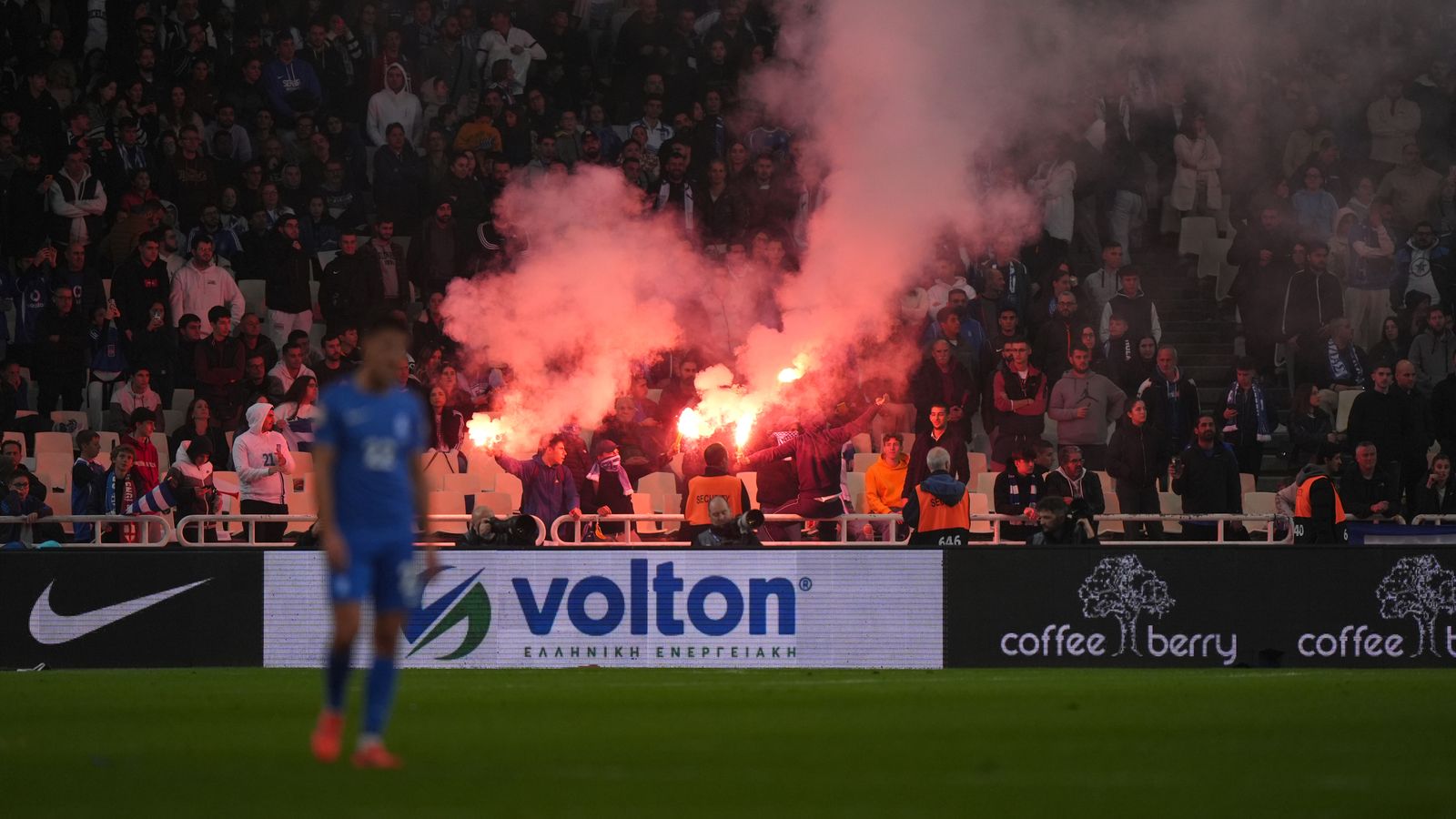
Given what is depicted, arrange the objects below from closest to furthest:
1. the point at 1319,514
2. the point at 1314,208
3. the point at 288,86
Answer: the point at 1319,514 < the point at 288,86 < the point at 1314,208

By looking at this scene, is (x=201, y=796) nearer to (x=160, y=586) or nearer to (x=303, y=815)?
(x=303, y=815)

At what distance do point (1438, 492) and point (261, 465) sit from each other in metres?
11.4

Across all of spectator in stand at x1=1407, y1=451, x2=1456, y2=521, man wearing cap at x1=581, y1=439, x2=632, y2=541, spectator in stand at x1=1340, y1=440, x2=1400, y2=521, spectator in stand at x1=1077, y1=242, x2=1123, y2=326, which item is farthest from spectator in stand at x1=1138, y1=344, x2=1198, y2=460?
man wearing cap at x1=581, y1=439, x2=632, y2=541

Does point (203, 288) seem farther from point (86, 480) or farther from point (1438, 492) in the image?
point (1438, 492)

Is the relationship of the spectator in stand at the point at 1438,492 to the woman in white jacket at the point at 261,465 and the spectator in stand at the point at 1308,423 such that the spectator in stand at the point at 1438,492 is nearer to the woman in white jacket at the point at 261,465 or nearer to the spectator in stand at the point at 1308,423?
the spectator in stand at the point at 1308,423

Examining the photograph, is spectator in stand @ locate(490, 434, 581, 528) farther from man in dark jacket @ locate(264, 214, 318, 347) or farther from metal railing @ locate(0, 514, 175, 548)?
man in dark jacket @ locate(264, 214, 318, 347)

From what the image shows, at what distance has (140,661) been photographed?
15.9 metres

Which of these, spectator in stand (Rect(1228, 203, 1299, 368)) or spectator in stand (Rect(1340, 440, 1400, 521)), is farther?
spectator in stand (Rect(1228, 203, 1299, 368))

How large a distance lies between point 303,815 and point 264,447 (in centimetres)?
1196

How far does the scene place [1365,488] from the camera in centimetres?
1880

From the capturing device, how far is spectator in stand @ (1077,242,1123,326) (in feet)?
72.9

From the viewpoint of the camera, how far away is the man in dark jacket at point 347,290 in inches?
841

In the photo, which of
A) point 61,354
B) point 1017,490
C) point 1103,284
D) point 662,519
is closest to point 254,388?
point 61,354

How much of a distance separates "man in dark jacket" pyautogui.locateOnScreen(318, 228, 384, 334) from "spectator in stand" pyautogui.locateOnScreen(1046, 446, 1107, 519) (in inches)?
309
